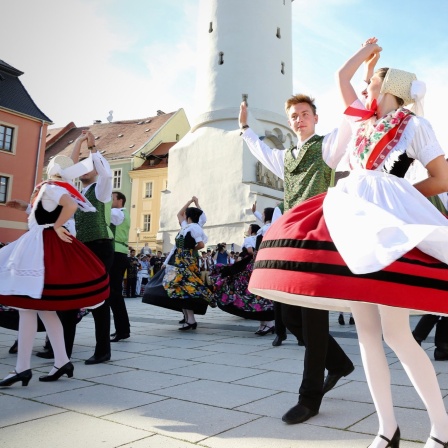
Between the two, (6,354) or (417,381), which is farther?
(6,354)

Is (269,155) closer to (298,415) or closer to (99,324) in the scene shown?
(298,415)

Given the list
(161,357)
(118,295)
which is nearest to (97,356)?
(161,357)

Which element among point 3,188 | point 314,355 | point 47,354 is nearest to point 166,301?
point 47,354

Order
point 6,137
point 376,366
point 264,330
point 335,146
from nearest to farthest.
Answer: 1. point 376,366
2. point 335,146
3. point 264,330
4. point 6,137

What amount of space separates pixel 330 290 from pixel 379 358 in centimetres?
47

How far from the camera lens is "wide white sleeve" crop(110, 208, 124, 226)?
659cm

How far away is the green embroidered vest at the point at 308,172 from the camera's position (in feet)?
10.7

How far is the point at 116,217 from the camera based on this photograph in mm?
6617

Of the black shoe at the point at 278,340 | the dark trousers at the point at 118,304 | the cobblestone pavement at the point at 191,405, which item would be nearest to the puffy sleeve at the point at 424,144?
the cobblestone pavement at the point at 191,405

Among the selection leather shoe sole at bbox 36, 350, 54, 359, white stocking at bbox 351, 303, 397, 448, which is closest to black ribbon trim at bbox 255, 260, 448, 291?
white stocking at bbox 351, 303, 397, 448

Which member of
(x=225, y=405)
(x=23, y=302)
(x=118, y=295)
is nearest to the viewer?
(x=225, y=405)

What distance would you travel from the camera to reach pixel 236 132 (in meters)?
28.6

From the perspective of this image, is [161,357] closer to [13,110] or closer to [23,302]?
[23,302]

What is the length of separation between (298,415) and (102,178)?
3086 millimetres
